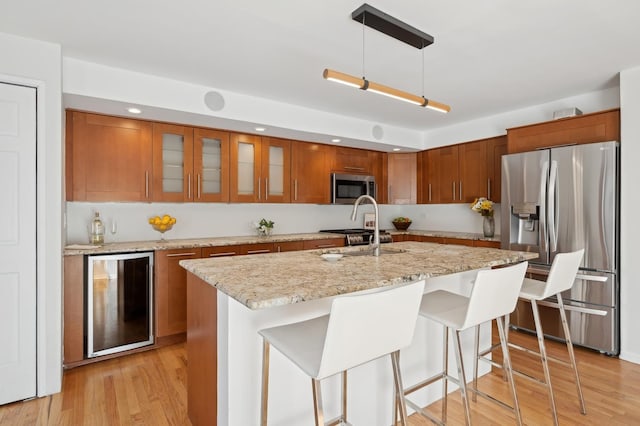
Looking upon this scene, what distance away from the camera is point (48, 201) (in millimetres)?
2377

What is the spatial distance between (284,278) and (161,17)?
5.85ft

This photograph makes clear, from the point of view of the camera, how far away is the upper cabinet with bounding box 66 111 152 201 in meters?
3.08

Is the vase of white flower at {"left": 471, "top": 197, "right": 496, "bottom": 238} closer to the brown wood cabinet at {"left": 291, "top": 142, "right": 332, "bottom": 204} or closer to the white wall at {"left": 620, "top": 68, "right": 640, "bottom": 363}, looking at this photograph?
the white wall at {"left": 620, "top": 68, "right": 640, "bottom": 363}

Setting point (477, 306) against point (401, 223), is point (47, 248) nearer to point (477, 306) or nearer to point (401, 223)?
point (477, 306)

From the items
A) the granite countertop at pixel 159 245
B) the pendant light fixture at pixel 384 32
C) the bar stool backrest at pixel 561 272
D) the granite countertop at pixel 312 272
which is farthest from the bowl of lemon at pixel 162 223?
the bar stool backrest at pixel 561 272

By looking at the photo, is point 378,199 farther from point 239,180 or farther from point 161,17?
point 161,17

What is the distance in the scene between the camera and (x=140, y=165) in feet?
11.1

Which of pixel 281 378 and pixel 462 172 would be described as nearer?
pixel 281 378

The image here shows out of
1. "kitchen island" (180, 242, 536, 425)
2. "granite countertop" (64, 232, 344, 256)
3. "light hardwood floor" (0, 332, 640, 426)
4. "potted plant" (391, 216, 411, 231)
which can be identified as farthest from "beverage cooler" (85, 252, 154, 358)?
"potted plant" (391, 216, 411, 231)

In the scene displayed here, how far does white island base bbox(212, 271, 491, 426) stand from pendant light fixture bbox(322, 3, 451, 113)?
1.19 metres

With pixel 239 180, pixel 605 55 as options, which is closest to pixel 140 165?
pixel 239 180

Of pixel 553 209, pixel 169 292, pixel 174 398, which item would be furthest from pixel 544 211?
pixel 169 292

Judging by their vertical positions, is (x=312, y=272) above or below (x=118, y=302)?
above

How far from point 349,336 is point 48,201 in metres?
2.39
